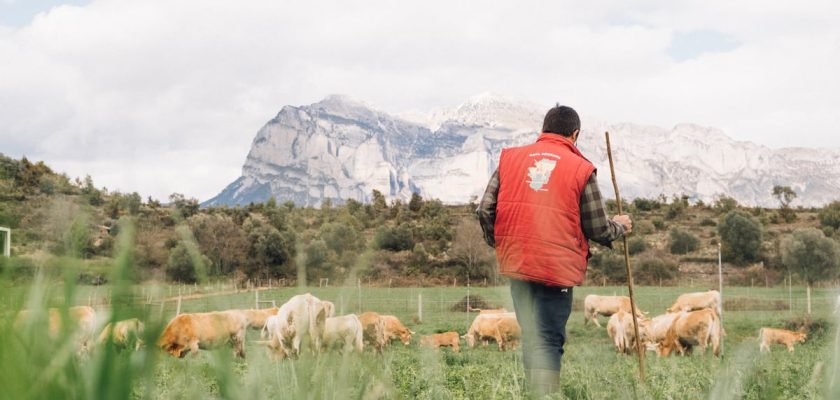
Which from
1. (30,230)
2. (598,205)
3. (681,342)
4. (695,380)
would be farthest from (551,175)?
(681,342)

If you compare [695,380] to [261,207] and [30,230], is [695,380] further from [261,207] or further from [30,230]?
[261,207]

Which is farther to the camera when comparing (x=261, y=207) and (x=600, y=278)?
(x=261, y=207)

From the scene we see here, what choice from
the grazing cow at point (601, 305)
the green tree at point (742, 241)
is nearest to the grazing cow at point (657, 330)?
the grazing cow at point (601, 305)

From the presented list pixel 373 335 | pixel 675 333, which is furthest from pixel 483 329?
pixel 373 335

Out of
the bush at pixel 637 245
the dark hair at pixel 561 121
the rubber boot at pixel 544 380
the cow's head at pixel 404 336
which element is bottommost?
the cow's head at pixel 404 336

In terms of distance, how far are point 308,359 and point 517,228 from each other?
4.66 meters

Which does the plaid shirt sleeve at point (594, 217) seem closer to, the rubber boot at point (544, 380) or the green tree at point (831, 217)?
the rubber boot at point (544, 380)

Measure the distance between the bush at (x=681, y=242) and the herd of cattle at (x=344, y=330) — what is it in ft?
152

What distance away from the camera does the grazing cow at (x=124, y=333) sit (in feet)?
2.10

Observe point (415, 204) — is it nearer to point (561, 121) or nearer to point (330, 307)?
point (561, 121)

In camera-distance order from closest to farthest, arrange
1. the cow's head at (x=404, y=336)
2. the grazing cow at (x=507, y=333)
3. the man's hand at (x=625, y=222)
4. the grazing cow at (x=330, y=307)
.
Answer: the grazing cow at (x=330, y=307) → the man's hand at (x=625, y=222) → the grazing cow at (x=507, y=333) → the cow's head at (x=404, y=336)

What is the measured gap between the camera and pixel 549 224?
17.4 feet

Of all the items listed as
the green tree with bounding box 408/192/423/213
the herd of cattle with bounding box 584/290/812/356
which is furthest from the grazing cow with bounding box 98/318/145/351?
the green tree with bounding box 408/192/423/213

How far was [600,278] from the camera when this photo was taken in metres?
68.8
